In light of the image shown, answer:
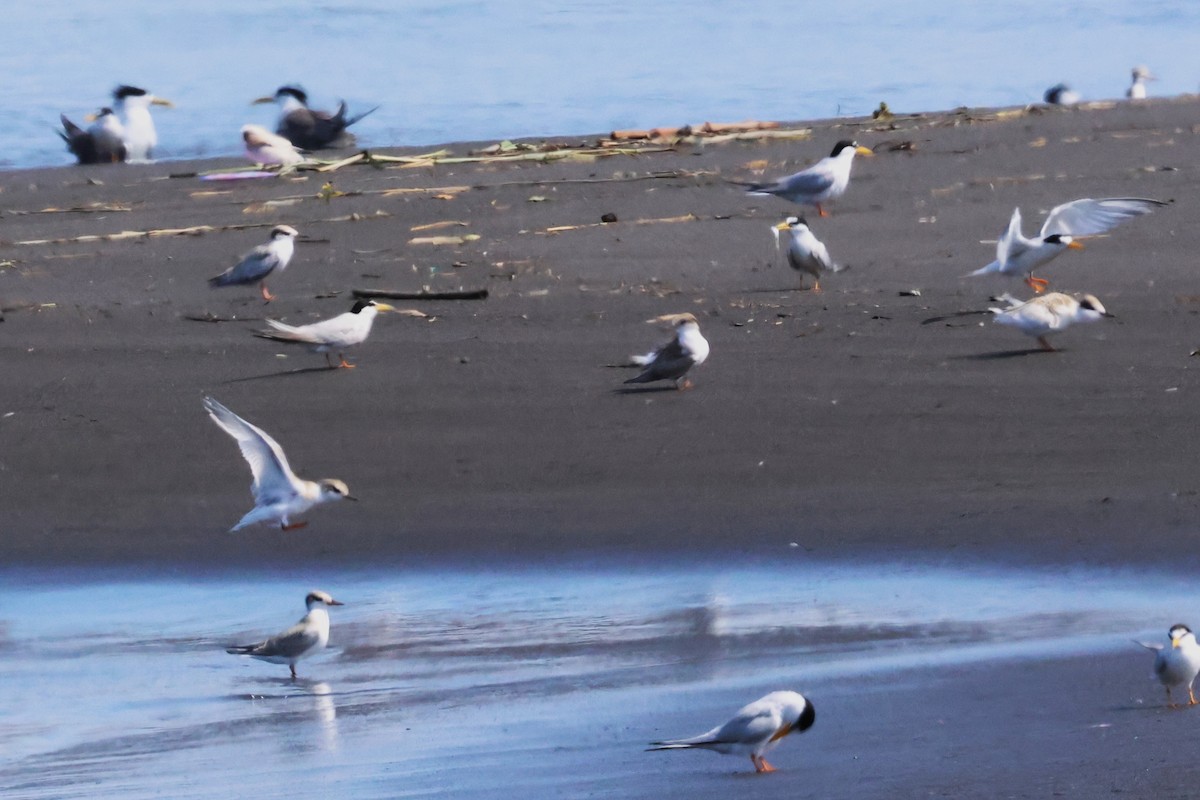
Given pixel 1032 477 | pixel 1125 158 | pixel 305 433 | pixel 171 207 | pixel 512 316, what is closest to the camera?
pixel 1032 477

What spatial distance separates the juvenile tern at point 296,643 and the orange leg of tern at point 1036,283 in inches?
204

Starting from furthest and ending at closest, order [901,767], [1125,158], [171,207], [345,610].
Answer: [171,207]
[1125,158]
[345,610]
[901,767]

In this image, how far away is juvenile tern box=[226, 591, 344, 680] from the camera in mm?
6277

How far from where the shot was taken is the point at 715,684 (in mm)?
5805

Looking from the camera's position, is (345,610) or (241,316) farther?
(241,316)

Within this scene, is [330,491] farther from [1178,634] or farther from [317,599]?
[1178,634]

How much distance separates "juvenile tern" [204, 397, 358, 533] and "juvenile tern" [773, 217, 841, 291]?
338 centimetres

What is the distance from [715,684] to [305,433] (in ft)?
11.6

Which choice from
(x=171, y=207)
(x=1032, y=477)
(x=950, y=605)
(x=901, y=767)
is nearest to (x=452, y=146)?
(x=171, y=207)

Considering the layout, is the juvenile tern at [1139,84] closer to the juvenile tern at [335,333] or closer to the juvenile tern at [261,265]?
the juvenile tern at [261,265]

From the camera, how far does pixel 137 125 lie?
19062 mm

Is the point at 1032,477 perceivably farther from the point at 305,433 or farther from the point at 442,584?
the point at 305,433

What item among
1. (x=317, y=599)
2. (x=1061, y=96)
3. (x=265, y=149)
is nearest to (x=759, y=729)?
(x=317, y=599)

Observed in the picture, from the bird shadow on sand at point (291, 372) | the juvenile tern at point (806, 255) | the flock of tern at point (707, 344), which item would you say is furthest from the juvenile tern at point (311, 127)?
the bird shadow on sand at point (291, 372)
